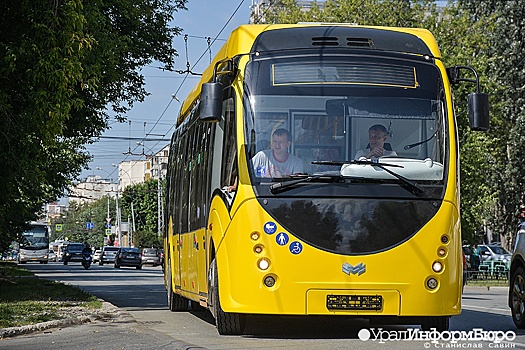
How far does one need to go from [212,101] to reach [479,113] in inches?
115

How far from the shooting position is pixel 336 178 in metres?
10.8

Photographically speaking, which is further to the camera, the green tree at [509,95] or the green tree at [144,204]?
the green tree at [144,204]

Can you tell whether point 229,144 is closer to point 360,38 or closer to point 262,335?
point 360,38

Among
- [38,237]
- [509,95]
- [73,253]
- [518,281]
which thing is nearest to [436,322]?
[518,281]

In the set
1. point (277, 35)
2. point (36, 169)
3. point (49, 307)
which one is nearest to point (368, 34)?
point (277, 35)

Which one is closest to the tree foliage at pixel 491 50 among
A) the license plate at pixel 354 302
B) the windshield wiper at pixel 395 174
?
the windshield wiper at pixel 395 174

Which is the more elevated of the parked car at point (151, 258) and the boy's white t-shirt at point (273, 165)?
the boy's white t-shirt at point (273, 165)

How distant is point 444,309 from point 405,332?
1.53 metres

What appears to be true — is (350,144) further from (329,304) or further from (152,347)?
(152,347)

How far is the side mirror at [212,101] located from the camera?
1104 cm

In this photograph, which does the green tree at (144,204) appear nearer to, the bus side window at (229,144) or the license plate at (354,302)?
the bus side window at (229,144)

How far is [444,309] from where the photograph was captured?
10.7m

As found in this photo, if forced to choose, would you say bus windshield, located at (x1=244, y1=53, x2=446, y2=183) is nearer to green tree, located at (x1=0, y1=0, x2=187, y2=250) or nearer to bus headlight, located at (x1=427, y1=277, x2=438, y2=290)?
bus headlight, located at (x1=427, y1=277, x2=438, y2=290)

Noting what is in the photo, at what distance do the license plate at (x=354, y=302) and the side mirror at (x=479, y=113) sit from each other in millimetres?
2210
